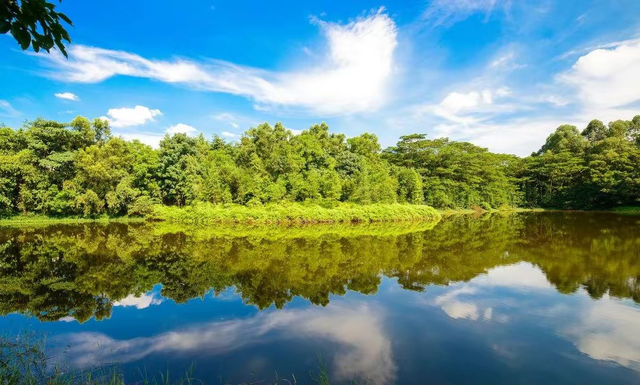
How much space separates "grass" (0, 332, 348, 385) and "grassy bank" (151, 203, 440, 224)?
20364 millimetres

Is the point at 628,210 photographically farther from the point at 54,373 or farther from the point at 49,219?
the point at 49,219

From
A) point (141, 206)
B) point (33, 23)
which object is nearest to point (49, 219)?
point (141, 206)

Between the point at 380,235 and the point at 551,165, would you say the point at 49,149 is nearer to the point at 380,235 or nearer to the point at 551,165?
the point at 380,235

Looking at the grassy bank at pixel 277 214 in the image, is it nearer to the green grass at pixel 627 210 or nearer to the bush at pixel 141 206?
the bush at pixel 141 206

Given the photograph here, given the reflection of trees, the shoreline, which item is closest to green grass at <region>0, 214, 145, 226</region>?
the shoreline

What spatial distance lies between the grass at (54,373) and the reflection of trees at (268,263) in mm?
1917

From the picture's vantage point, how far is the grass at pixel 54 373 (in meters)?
4.35

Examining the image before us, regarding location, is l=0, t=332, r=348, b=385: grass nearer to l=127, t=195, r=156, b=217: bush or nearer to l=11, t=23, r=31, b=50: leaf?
l=11, t=23, r=31, b=50: leaf

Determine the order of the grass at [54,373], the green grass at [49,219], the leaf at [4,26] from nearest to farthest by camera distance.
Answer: the leaf at [4,26], the grass at [54,373], the green grass at [49,219]

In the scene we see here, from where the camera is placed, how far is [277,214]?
2622 cm

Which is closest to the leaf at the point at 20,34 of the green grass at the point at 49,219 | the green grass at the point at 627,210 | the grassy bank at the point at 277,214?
the grassy bank at the point at 277,214

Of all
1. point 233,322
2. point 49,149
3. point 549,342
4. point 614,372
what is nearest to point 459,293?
point 549,342

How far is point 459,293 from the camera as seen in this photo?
30.3ft

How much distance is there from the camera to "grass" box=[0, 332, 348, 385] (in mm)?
4352
